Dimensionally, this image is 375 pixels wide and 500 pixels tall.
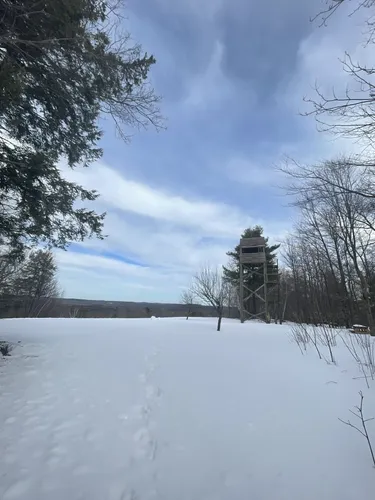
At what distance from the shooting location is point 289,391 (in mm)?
3805

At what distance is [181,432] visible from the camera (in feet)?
9.05

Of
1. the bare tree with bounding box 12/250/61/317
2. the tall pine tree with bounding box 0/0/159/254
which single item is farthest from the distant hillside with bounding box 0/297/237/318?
the tall pine tree with bounding box 0/0/159/254

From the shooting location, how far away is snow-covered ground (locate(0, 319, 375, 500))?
1.99 metres

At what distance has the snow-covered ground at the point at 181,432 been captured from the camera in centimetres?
199

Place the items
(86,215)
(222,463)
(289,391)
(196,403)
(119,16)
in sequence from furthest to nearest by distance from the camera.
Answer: (86,215)
(119,16)
(289,391)
(196,403)
(222,463)

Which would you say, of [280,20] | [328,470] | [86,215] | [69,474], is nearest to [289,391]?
[328,470]

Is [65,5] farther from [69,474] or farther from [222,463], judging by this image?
[222,463]

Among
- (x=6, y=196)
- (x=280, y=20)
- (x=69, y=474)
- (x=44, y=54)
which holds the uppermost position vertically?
(x=280, y=20)

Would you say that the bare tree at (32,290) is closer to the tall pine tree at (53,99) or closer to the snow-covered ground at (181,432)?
the tall pine tree at (53,99)

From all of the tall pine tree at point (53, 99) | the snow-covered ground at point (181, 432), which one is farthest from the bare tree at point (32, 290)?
the snow-covered ground at point (181, 432)

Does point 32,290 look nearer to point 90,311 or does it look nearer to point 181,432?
point 90,311

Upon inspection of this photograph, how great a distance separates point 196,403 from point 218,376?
46.1 inches

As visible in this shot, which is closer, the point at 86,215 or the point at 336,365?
the point at 336,365

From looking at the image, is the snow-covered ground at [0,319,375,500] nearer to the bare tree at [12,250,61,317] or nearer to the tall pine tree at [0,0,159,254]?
the tall pine tree at [0,0,159,254]
